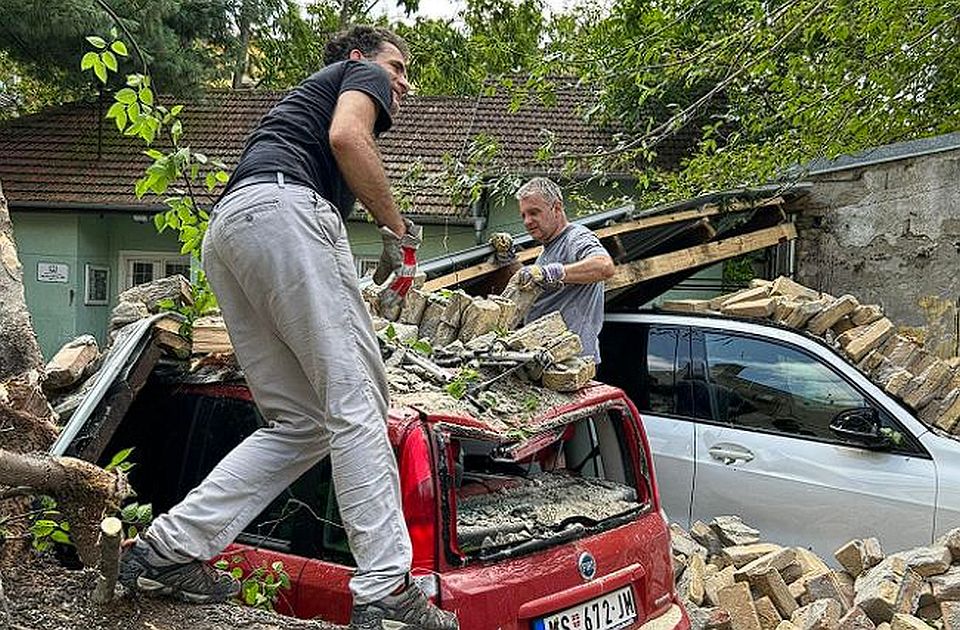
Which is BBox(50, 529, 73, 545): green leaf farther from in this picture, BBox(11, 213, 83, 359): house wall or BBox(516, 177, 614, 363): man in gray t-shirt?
BBox(11, 213, 83, 359): house wall

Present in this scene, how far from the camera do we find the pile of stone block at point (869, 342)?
Answer: 19.0 ft

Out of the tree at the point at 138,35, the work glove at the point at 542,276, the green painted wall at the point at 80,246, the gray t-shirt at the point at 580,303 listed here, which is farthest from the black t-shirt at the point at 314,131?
the green painted wall at the point at 80,246

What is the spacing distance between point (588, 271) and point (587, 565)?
249cm

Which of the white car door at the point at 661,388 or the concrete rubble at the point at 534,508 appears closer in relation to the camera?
the concrete rubble at the point at 534,508

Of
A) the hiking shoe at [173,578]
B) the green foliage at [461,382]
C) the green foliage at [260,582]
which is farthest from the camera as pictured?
the green foliage at [461,382]

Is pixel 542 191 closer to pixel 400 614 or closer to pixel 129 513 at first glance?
pixel 129 513

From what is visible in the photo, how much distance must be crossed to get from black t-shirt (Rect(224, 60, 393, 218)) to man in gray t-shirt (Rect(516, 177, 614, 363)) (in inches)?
96.4

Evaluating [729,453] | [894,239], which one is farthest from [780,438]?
[894,239]

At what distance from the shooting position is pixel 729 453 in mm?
6184

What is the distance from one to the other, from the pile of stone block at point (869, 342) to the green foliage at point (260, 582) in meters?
3.94

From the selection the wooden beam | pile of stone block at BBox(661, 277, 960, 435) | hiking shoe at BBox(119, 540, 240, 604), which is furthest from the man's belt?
the wooden beam

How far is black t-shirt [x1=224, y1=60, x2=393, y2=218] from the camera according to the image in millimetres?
3145

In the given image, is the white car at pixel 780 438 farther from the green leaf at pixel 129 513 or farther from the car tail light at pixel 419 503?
the green leaf at pixel 129 513

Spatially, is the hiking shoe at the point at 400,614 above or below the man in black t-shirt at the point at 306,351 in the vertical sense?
below
